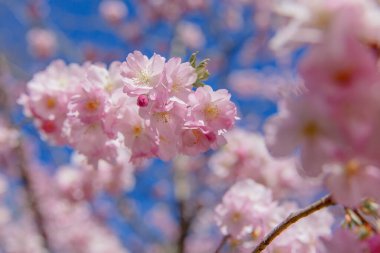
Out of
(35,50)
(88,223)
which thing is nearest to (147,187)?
(88,223)

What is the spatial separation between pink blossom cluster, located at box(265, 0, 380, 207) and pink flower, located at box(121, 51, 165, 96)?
0.65 metres

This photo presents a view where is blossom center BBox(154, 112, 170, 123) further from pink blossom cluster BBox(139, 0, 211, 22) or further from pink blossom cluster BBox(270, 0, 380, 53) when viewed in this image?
pink blossom cluster BBox(139, 0, 211, 22)

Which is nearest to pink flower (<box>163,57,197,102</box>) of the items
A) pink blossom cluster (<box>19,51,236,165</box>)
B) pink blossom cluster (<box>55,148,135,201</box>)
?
pink blossom cluster (<box>19,51,236,165</box>)

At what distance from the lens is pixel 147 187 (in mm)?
6996

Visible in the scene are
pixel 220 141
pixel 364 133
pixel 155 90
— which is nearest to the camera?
pixel 364 133

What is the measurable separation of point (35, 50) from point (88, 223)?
3072 mm

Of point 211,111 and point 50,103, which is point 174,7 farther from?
point 211,111

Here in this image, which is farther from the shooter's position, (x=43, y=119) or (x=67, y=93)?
(x=43, y=119)

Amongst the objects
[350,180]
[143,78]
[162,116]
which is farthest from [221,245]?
[350,180]

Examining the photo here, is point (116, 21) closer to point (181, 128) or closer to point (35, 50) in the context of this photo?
point (35, 50)

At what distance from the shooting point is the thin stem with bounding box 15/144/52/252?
455 cm

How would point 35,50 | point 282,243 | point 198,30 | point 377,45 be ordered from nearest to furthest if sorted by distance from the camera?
point 377,45, point 282,243, point 35,50, point 198,30

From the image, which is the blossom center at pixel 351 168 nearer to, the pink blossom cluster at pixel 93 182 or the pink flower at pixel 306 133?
the pink flower at pixel 306 133

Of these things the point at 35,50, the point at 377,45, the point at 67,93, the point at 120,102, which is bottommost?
the point at 377,45
